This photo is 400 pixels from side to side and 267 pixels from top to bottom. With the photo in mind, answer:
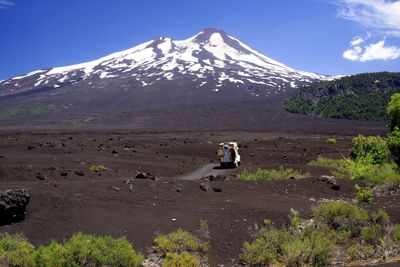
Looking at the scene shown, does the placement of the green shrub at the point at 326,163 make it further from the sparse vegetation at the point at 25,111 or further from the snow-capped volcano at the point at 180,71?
the snow-capped volcano at the point at 180,71

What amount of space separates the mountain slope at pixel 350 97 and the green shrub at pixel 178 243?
67.7 meters

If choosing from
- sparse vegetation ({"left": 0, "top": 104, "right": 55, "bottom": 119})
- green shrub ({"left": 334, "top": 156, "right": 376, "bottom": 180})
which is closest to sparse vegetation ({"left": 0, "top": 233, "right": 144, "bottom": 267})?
green shrub ({"left": 334, "top": 156, "right": 376, "bottom": 180})

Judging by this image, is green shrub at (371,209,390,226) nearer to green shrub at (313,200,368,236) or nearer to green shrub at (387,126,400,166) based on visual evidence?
green shrub at (313,200,368,236)

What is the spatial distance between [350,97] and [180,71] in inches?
1938

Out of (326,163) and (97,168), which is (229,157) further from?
(97,168)

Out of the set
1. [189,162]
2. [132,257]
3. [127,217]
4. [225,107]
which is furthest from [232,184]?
[225,107]

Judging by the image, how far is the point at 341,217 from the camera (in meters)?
13.3

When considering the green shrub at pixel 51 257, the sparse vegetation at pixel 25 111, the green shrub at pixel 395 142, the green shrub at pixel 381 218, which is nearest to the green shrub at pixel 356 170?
the green shrub at pixel 395 142

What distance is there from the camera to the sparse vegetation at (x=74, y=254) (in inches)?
368

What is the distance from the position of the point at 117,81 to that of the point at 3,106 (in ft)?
85.9

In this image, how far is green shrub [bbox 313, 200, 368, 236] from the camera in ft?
42.9

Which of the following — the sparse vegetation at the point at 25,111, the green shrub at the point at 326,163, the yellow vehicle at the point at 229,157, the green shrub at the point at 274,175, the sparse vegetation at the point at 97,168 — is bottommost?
the green shrub at the point at 326,163

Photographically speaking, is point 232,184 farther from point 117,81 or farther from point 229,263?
point 117,81

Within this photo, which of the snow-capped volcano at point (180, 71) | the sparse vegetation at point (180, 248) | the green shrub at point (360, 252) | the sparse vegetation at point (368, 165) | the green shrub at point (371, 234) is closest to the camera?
the sparse vegetation at point (180, 248)
